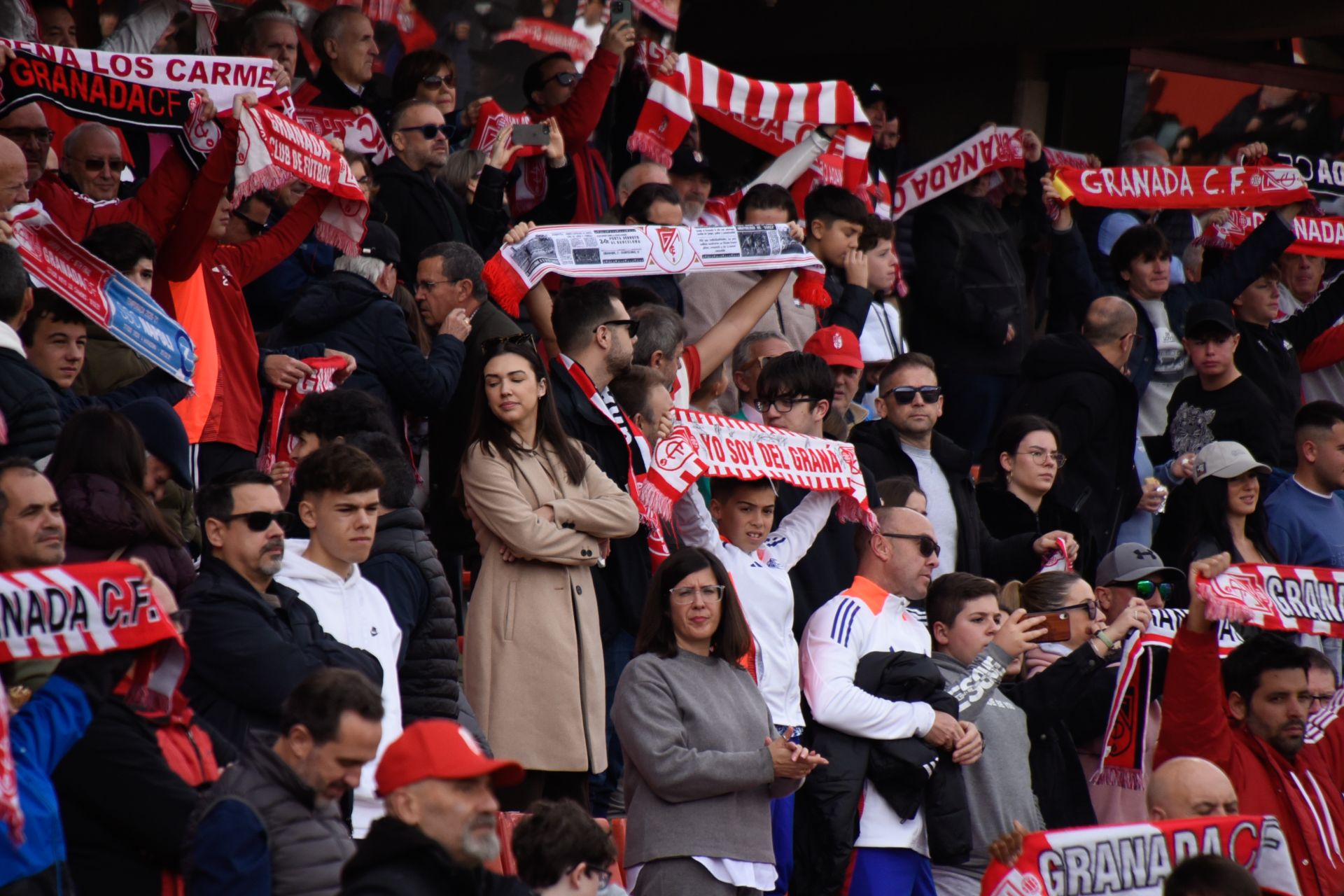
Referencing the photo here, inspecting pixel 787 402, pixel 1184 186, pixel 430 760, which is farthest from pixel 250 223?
pixel 1184 186

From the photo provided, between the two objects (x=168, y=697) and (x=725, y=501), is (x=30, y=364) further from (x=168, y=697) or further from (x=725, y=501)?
(x=725, y=501)

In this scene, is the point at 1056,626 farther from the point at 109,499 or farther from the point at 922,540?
the point at 109,499

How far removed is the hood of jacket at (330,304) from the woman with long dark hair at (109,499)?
2.03m

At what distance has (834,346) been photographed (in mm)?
8586

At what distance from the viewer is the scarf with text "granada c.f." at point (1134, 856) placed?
575 centimetres

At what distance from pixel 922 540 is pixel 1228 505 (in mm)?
2741

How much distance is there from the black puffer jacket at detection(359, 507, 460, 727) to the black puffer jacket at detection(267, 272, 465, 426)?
1153 millimetres

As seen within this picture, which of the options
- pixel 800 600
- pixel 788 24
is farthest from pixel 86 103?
pixel 788 24

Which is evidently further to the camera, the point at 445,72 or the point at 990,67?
the point at 990,67

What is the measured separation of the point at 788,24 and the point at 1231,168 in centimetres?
431

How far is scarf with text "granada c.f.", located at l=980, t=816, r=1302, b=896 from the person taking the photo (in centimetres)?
575

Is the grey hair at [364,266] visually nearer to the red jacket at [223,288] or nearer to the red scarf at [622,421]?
the red jacket at [223,288]

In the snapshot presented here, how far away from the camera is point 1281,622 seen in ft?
22.1

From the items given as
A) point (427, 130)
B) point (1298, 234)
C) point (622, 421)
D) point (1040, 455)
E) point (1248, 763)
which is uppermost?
→ point (1298, 234)
